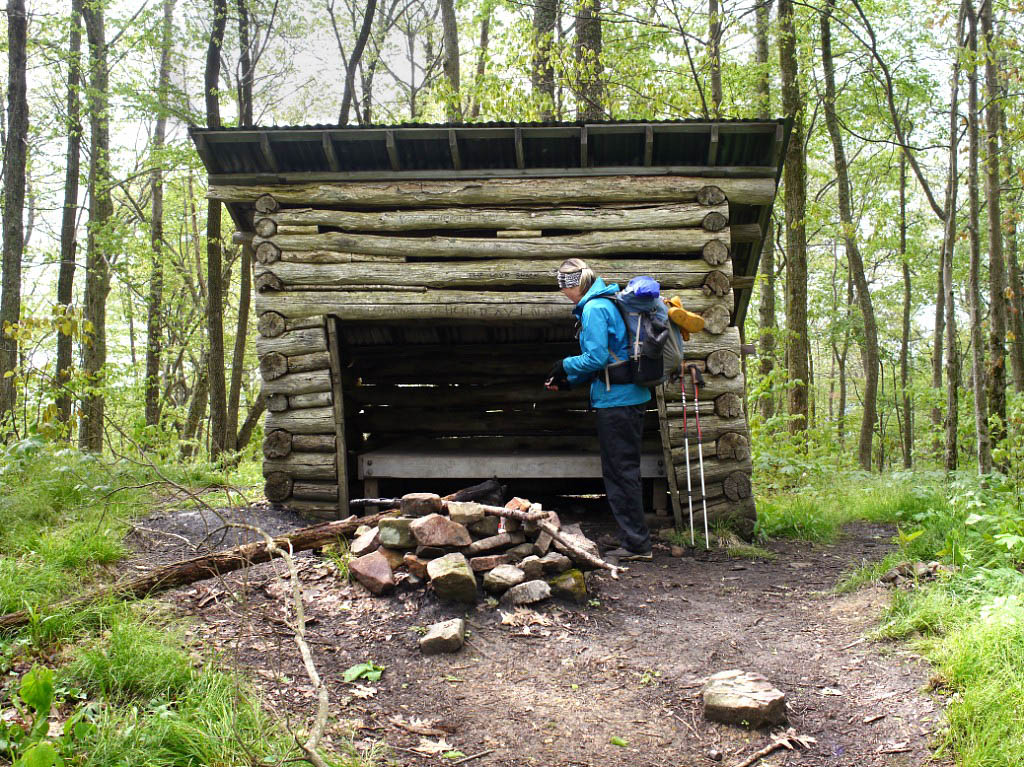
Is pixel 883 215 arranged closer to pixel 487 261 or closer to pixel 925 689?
pixel 487 261

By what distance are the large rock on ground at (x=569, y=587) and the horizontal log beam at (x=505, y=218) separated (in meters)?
3.56

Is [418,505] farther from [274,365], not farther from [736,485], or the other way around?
[736,485]

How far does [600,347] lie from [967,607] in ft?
10.0

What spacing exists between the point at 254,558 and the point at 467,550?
1.38 meters

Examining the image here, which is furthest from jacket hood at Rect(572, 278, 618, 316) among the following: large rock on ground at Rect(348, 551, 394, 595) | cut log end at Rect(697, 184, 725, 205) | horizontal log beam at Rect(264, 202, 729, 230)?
large rock on ground at Rect(348, 551, 394, 595)

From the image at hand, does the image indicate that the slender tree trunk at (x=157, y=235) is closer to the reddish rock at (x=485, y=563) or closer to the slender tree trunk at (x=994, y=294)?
the reddish rock at (x=485, y=563)

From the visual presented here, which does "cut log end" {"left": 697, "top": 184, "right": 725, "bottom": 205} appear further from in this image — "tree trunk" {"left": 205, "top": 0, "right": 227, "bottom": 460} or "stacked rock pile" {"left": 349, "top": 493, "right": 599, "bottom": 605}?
"tree trunk" {"left": 205, "top": 0, "right": 227, "bottom": 460}

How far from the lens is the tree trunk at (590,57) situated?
11234 millimetres

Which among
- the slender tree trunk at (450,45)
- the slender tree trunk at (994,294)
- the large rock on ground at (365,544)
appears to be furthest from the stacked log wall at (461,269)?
the slender tree trunk at (450,45)

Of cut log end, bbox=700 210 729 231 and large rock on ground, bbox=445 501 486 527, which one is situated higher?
cut log end, bbox=700 210 729 231

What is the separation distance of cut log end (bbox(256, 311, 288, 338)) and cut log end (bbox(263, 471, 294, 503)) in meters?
1.37

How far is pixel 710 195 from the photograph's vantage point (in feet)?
22.8

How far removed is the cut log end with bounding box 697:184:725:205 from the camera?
6.95 meters

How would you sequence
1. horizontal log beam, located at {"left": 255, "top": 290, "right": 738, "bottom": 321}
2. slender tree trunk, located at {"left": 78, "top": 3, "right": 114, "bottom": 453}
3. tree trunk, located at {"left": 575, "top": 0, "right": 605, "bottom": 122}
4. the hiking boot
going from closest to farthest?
the hiking boot
horizontal log beam, located at {"left": 255, "top": 290, "right": 738, "bottom": 321}
tree trunk, located at {"left": 575, "top": 0, "right": 605, "bottom": 122}
slender tree trunk, located at {"left": 78, "top": 3, "right": 114, "bottom": 453}
